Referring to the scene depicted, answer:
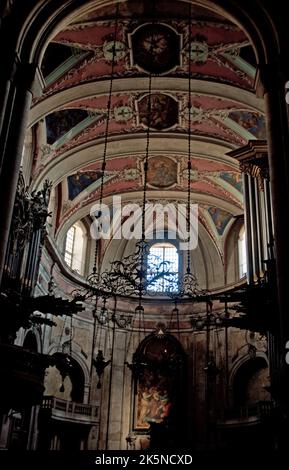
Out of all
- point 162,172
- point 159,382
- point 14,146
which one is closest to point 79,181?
point 162,172

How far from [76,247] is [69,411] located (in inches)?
258

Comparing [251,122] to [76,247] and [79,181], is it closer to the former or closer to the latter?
[79,181]

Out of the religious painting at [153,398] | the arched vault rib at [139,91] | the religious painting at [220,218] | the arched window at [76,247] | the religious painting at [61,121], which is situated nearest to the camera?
the arched vault rib at [139,91]

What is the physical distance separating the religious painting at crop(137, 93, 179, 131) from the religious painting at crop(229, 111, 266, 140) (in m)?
1.77

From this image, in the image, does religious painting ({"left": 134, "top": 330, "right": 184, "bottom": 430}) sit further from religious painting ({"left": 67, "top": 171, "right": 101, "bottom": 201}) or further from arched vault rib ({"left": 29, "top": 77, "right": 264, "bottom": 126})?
arched vault rib ({"left": 29, "top": 77, "right": 264, "bottom": 126})

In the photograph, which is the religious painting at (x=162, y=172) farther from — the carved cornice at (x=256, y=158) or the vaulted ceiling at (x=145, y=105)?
the carved cornice at (x=256, y=158)

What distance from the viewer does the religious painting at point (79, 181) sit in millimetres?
19531

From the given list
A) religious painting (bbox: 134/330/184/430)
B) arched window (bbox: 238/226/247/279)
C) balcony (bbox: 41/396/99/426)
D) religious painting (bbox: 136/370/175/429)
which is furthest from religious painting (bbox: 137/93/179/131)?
religious painting (bbox: 136/370/175/429)

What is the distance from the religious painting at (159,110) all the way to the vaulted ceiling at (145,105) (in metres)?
0.03

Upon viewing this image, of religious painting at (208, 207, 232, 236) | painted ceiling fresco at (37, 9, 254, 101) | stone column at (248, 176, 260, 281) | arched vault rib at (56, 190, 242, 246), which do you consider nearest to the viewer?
painted ceiling fresco at (37, 9, 254, 101)

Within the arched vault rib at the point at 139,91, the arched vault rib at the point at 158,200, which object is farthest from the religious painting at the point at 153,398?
the arched vault rib at the point at 139,91

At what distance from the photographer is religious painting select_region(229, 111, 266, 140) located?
1594 cm
